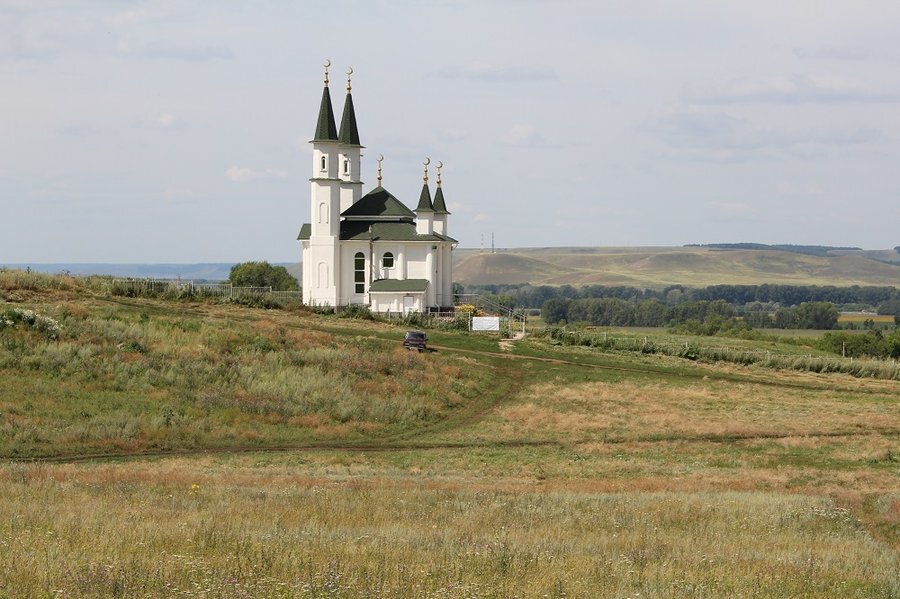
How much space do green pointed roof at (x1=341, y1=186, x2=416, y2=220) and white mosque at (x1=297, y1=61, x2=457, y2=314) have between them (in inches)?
3.5

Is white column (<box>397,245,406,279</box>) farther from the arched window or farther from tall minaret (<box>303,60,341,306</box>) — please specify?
tall minaret (<box>303,60,341,306</box>)

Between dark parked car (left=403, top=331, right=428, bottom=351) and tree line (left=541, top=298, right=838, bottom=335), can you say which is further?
tree line (left=541, top=298, right=838, bottom=335)

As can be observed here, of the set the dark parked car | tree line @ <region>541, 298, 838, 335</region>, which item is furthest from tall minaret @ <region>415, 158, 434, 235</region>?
tree line @ <region>541, 298, 838, 335</region>

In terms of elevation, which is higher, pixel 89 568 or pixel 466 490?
pixel 89 568

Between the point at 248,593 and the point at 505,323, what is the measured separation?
5817 cm

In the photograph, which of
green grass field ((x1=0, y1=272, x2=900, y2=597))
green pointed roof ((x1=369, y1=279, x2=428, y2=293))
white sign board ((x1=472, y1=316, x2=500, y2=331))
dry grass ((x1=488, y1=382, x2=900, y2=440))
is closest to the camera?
green grass field ((x1=0, y1=272, x2=900, y2=597))

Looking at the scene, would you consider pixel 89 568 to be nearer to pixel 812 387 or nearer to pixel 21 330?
pixel 21 330

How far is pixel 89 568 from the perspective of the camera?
1138 centimetres

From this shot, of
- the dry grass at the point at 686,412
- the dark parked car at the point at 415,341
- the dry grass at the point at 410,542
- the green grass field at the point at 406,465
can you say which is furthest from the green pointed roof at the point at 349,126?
the dry grass at the point at 410,542

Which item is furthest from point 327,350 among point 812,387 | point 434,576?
point 434,576

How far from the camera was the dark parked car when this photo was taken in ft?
178

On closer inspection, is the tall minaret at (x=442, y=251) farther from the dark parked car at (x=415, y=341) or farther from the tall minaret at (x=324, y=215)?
the dark parked car at (x=415, y=341)

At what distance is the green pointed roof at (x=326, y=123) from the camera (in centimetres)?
6994

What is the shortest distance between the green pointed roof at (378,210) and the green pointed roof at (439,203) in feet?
8.02
